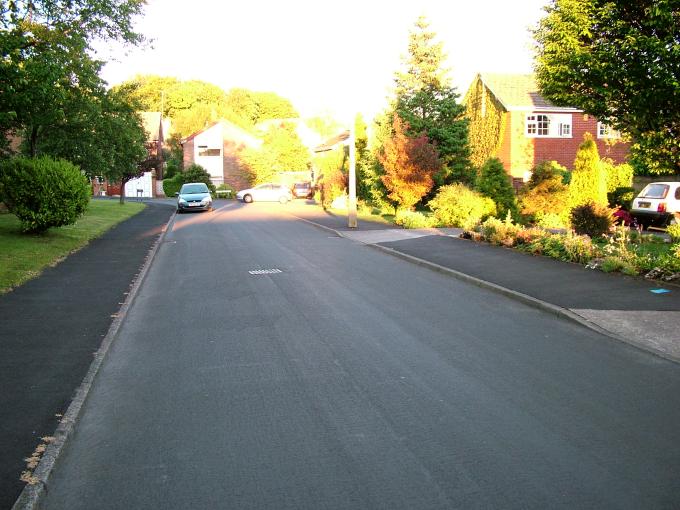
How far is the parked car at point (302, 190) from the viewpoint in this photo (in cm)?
5732

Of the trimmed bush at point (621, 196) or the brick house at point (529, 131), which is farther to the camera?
the brick house at point (529, 131)

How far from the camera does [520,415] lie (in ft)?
17.1

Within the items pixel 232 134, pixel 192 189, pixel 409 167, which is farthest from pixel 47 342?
pixel 232 134

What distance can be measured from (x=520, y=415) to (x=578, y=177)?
16593 millimetres

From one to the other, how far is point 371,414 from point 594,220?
1352 cm

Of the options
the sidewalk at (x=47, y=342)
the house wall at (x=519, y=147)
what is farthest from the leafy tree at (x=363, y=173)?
the sidewalk at (x=47, y=342)

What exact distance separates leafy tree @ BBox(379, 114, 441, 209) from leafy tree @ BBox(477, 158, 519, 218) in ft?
13.7

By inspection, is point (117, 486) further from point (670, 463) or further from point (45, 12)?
point (45, 12)

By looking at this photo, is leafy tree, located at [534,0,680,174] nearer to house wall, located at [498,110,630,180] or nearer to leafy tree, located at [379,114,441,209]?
leafy tree, located at [379,114,441,209]

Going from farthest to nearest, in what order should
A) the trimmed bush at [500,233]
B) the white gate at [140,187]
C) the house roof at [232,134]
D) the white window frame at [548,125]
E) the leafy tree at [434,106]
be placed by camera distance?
the white gate at [140,187] < the house roof at [232,134] < the white window frame at [548,125] < the leafy tree at [434,106] < the trimmed bush at [500,233]

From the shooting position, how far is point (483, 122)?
3991cm

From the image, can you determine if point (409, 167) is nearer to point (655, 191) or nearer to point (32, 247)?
point (655, 191)

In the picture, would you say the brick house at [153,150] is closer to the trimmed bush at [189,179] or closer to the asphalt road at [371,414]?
the trimmed bush at [189,179]

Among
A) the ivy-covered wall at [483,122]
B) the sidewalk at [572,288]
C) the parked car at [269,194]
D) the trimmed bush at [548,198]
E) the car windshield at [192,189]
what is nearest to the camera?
the sidewalk at [572,288]
